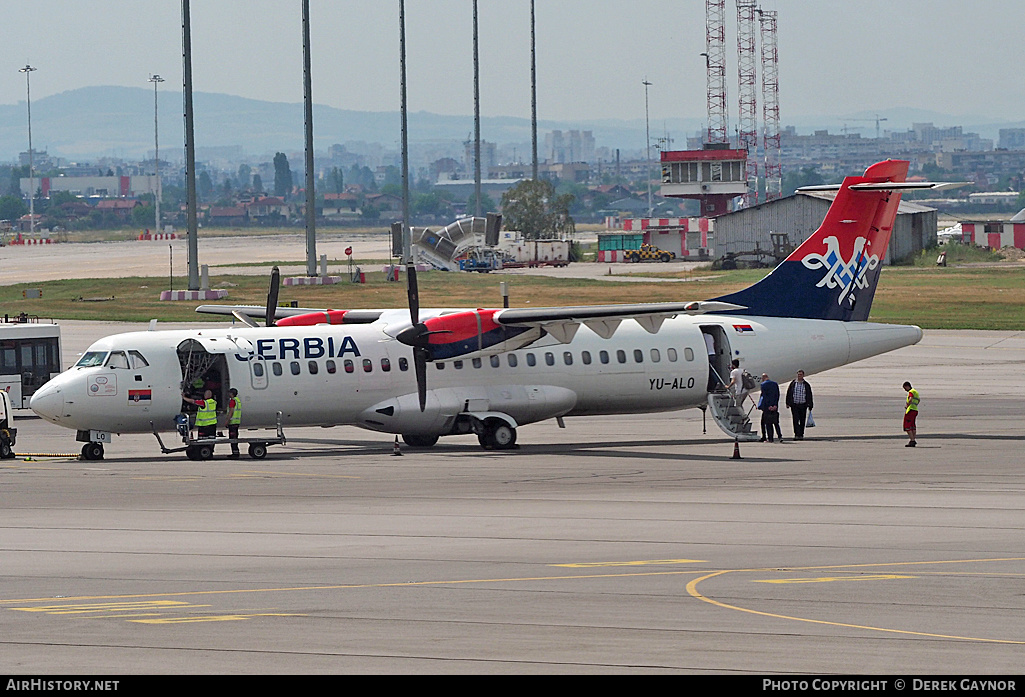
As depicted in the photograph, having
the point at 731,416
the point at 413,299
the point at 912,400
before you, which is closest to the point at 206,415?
the point at 413,299

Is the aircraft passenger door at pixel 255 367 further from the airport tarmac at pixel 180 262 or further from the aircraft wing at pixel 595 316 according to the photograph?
the airport tarmac at pixel 180 262

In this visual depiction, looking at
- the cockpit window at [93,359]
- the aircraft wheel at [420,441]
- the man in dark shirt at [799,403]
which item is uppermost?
the cockpit window at [93,359]

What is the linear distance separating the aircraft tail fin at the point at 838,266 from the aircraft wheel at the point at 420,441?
26.6 ft

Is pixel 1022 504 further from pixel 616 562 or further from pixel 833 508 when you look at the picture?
pixel 616 562

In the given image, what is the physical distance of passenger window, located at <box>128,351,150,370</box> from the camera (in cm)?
2845

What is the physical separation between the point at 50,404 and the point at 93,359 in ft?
4.71

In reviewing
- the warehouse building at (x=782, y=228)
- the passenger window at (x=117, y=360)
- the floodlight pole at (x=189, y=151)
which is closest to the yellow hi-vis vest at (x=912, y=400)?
the passenger window at (x=117, y=360)

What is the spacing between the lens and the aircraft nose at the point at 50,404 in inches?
1086

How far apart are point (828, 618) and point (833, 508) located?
7.90m

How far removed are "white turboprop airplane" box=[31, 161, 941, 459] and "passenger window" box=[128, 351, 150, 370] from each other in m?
0.04

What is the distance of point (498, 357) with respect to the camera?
3091cm

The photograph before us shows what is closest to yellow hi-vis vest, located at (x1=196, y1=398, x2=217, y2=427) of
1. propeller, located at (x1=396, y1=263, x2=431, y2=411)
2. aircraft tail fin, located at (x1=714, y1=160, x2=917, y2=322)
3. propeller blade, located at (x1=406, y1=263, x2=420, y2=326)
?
propeller, located at (x1=396, y1=263, x2=431, y2=411)

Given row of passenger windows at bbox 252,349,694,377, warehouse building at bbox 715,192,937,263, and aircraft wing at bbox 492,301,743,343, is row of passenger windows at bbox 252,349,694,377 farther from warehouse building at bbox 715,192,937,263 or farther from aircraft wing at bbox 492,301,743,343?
warehouse building at bbox 715,192,937,263

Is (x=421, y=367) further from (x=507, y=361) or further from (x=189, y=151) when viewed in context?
(x=189, y=151)
